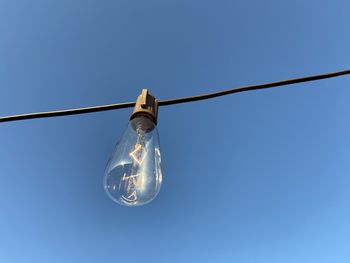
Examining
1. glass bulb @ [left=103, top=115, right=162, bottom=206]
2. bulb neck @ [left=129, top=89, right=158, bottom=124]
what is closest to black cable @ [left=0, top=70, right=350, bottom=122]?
bulb neck @ [left=129, top=89, right=158, bottom=124]

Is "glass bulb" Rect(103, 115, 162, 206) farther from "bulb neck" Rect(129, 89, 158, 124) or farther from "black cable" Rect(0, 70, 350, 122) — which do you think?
"black cable" Rect(0, 70, 350, 122)

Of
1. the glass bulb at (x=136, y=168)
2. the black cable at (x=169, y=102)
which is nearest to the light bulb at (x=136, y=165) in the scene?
the glass bulb at (x=136, y=168)

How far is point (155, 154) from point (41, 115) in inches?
23.7

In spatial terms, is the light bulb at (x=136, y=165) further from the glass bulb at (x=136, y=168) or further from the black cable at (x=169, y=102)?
the black cable at (x=169, y=102)

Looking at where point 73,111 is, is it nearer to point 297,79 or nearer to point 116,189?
point 116,189

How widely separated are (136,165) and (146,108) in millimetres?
286

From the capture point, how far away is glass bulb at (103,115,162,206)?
5.09 feet

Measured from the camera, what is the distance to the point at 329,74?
1.78 meters

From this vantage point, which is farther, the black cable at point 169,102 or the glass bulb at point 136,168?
the black cable at point 169,102

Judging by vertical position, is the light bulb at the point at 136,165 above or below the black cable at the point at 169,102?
below

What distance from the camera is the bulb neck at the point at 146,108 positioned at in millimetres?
1646

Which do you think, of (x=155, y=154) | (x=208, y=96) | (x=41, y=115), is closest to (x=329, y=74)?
(x=208, y=96)

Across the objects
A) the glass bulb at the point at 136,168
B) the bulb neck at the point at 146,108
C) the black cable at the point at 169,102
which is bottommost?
the glass bulb at the point at 136,168

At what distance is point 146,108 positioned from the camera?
5.44 ft
